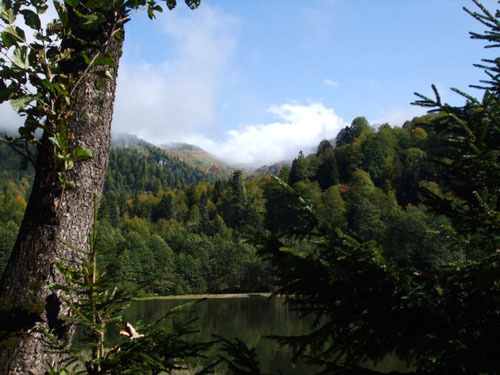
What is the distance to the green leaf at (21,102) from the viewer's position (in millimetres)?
2158

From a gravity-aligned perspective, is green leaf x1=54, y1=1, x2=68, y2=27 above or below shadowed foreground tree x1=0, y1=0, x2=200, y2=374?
above

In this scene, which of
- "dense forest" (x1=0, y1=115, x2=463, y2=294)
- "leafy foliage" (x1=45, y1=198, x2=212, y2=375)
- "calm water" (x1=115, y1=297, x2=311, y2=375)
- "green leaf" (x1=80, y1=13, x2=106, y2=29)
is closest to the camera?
"leafy foliage" (x1=45, y1=198, x2=212, y2=375)

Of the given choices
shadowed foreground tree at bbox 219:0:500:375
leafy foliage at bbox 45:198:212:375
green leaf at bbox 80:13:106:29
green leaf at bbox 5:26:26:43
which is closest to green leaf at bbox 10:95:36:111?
green leaf at bbox 5:26:26:43

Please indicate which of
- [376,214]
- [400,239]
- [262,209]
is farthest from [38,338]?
[262,209]

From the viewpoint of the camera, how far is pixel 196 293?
7006 cm

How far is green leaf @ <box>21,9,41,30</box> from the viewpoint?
90.2 inches

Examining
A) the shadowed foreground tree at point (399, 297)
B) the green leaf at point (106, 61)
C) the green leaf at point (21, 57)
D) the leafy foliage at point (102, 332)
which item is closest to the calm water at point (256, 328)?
the leafy foliage at point (102, 332)

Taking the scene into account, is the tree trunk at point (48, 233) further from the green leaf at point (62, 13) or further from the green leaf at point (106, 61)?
the green leaf at point (62, 13)

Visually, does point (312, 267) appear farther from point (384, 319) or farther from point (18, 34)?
point (18, 34)

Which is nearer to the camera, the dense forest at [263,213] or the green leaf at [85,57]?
the green leaf at [85,57]

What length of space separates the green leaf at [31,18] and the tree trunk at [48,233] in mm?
396

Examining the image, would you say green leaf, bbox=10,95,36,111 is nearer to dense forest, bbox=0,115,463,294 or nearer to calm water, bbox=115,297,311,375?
calm water, bbox=115,297,311,375

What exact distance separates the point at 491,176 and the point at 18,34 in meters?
2.80

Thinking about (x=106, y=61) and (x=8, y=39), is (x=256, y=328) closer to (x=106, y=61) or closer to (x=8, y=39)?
(x=106, y=61)
